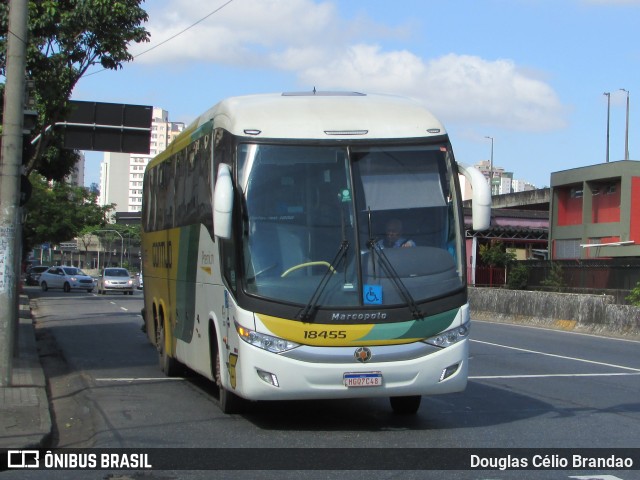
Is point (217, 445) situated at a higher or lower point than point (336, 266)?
lower

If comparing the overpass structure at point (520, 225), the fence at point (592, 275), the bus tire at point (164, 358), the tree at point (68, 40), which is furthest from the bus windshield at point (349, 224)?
the overpass structure at point (520, 225)

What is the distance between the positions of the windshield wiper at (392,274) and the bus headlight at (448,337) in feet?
0.93

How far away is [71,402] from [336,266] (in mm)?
4540

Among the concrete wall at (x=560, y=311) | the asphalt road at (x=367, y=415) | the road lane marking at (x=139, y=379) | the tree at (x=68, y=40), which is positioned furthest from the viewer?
the concrete wall at (x=560, y=311)

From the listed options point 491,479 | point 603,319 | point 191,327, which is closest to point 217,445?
point 491,479

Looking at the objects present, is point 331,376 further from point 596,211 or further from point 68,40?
point 596,211

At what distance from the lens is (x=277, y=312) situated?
8.79 m

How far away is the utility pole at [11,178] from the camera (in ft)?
38.2

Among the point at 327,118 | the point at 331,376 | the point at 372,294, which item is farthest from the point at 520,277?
the point at 331,376

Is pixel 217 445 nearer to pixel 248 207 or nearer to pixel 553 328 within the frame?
pixel 248 207

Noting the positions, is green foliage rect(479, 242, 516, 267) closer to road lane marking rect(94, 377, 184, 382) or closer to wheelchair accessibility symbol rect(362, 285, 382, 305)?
road lane marking rect(94, 377, 184, 382)

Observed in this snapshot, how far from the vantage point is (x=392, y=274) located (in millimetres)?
9039

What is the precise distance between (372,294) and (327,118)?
1970 mm

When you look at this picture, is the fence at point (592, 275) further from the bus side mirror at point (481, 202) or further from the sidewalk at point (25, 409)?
the bus side mirror at point (481, 202)
